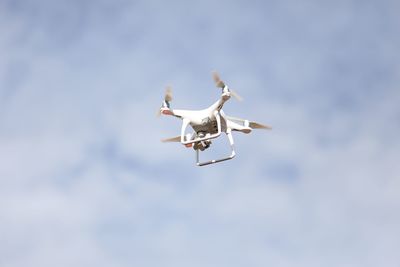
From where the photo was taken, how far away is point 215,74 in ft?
215

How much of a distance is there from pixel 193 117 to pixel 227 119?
350cm

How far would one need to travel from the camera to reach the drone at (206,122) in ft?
219

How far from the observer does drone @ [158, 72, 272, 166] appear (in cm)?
6681

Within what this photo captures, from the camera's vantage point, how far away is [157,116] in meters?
70.9

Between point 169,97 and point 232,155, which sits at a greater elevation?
point 169,97

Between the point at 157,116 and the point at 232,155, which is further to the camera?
the point at 157,116

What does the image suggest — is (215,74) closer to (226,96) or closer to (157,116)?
(226,96)

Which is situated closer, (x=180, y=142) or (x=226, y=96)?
(x=226, y=96)

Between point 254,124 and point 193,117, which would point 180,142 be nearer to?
point 193,117

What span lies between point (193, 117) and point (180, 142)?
10.4 feet

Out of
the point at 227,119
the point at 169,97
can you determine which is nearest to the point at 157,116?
the point at 169,97

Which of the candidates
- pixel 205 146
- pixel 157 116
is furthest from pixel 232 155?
pixel 157 116

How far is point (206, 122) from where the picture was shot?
68.4m

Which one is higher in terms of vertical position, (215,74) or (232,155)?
(215,74)
